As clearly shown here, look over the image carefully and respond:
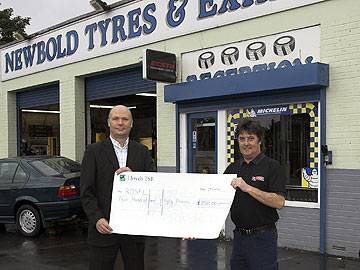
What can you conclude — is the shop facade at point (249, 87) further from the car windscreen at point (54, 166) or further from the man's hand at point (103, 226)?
the man's hand at point (103, 226)

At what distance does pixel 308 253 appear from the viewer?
7316 mm

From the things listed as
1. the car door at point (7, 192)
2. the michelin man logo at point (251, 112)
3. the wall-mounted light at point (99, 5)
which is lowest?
the car door at point (7, 192)

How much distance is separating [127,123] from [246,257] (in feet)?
4.54

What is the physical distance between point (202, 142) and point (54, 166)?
9.45ft

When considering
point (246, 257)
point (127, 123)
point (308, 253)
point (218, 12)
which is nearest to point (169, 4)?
point (218, 12)

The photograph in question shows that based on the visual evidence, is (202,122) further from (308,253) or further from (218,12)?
(308,253)

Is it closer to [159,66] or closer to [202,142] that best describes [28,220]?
[202,142]

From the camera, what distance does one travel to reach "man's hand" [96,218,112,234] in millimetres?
3711

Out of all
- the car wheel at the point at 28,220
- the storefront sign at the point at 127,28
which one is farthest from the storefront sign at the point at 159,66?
the car wheel at the point at 28,220

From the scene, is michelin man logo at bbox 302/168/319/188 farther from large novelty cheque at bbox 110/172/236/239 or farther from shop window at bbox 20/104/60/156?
shop window at bbox 20/104/60/156

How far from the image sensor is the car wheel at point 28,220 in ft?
29.5

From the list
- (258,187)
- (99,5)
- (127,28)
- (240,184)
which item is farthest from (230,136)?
(240,184)

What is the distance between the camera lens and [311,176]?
755 cm

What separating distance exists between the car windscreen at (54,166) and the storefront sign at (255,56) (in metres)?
2.81
